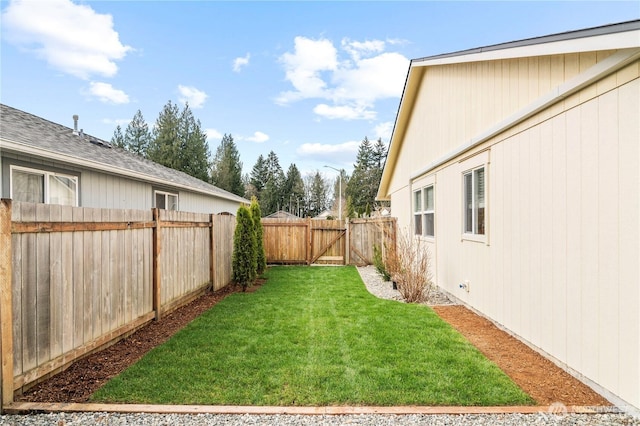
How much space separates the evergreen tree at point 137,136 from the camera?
112 ft

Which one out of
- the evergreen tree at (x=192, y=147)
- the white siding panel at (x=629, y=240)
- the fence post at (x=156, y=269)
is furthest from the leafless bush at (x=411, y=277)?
the evergreen tree at (x=192, y=147)

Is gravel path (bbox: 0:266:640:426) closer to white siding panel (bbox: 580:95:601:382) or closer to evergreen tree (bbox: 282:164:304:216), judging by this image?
white siding panel (bbox: 580:95:601:382)

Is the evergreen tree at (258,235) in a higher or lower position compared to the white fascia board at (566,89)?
lower

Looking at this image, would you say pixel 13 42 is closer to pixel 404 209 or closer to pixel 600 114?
pixel 404 209

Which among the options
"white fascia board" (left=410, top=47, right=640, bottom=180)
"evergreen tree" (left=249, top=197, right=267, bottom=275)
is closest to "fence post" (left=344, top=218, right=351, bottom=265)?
"evergreen tree" (left=249, top=197, right=267, bottom=275)

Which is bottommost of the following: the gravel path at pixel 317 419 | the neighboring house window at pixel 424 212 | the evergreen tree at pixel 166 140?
the gravel path at pixel 317 419

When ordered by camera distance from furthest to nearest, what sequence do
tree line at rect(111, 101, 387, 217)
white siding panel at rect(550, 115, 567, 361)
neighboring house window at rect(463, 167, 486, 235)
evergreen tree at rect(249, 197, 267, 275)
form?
tree line at rect(111, 101, 387, 217) → evergreen tree at rect(249, 197, 267, 275) → neighboring house window at rect(463, 167, 486, 235) → white siding panel at rect(550, 115, 567, 361)

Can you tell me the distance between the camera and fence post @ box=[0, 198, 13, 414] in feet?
9.13

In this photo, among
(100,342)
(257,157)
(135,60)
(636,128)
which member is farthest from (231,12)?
(257,157)

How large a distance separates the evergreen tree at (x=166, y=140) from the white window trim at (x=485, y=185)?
29.7 metres

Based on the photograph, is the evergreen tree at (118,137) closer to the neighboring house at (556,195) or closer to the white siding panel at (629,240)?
the neighboring house at (556,195)

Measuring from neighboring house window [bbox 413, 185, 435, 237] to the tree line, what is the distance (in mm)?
9633

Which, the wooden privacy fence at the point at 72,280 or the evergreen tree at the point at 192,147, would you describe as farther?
the evergreen tree at the point at 192,147

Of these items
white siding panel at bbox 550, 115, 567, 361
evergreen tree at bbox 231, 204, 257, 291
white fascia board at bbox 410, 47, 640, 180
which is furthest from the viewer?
evergreen tree at bbox 231, 204, 257, 291
